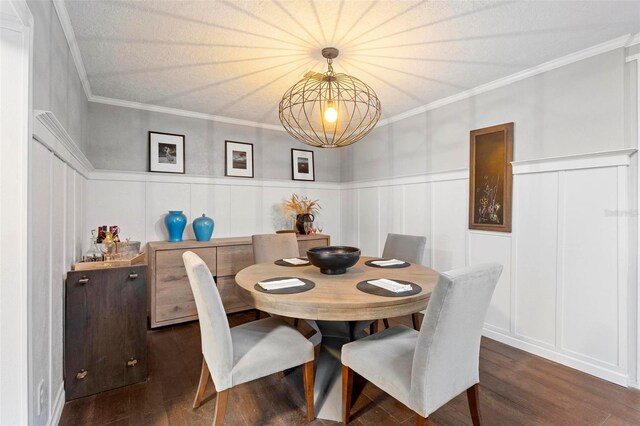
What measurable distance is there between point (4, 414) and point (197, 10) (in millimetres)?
2088

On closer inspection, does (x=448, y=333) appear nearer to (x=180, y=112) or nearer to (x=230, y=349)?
(x=230, y=349)

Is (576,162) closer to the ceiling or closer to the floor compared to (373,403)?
closer to the ceiling

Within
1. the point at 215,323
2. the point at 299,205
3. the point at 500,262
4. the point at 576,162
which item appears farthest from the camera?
the point at 299,205

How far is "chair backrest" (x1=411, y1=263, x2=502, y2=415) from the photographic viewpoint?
119cm

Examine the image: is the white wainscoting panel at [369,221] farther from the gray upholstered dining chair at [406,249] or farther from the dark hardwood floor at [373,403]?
the dark hardwood floor at [373,403]

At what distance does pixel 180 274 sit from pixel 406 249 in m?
2.27

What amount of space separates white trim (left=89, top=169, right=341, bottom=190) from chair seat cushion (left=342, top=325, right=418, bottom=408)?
2.75 m

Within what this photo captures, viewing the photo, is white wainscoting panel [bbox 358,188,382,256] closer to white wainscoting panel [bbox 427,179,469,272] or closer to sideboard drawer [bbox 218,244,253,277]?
white wainscoting panel [bbox 427,179,469,272]

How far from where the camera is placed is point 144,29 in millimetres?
1910

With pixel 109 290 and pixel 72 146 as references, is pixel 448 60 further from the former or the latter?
pixel 109 290

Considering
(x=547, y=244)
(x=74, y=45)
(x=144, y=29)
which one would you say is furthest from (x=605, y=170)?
(x=74, y=45)

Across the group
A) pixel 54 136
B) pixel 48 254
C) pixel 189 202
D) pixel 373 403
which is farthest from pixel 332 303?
pixel 189 202

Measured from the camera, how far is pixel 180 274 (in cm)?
300

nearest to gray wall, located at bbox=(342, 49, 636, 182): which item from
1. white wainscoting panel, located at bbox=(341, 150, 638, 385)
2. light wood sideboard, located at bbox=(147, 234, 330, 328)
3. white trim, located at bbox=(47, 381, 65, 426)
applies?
white wainscoting panel, located at bbox=(341, 150, 638, 385)
